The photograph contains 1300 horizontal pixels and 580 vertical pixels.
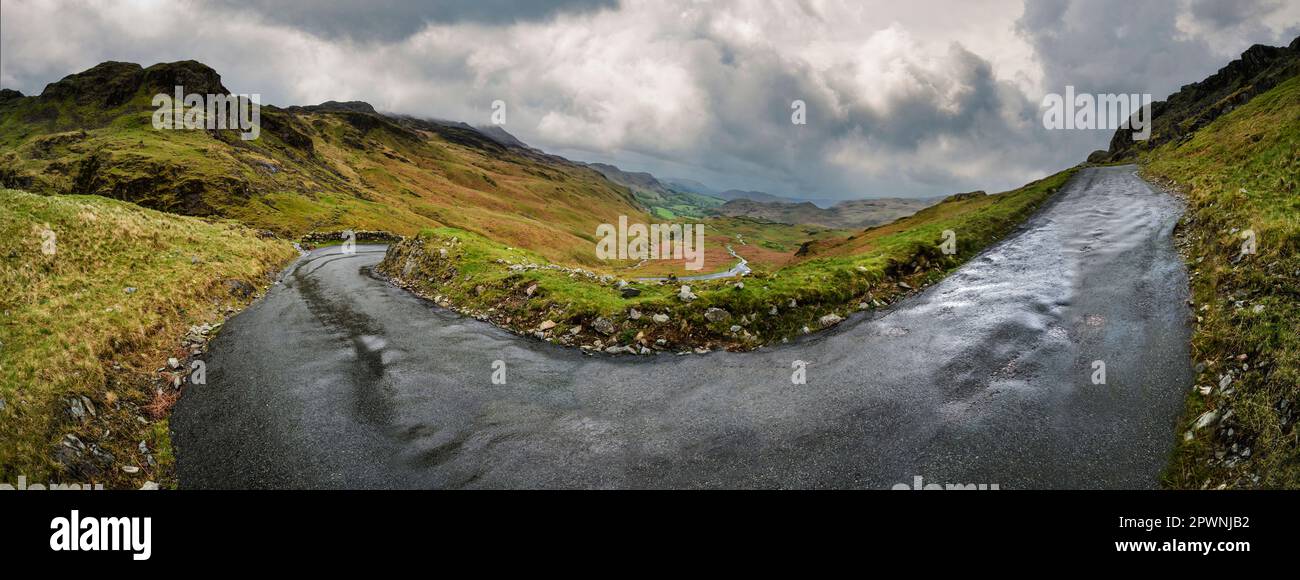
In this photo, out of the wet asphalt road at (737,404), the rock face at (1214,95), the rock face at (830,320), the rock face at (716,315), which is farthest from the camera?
the rock face at (1214,95)

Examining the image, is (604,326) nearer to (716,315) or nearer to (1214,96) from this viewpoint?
(716,315)

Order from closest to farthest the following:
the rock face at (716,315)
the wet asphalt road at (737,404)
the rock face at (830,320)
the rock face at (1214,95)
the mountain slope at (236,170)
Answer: the wet asphalt road at (737,404), the rock face at (716,315), the rock face at (830,320), the mountain slope at (236,170), the rock face at (1214,95)

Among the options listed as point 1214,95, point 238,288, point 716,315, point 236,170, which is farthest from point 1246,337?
point 1214,95

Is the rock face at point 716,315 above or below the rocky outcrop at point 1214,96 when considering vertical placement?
below

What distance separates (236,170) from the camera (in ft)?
249

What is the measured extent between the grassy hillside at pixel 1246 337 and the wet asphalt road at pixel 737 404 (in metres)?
0.49

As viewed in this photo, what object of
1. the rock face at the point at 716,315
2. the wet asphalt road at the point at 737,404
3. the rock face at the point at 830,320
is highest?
the rock face at the point at 716,315

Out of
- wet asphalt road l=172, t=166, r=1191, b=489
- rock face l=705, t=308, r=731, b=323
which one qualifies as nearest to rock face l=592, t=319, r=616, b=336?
wet asphalt road l=172, t=166, r=1191, b=489

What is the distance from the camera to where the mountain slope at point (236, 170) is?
66375mm

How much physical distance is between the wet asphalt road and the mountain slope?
6306cm

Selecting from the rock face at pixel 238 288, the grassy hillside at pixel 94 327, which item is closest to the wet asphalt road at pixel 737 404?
the grassy hillside at pixel 94 327

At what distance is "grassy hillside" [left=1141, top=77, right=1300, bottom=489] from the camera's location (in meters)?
7.21

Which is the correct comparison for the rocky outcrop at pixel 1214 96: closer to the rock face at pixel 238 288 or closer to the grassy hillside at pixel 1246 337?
the grassy hillside at pixel 1246 337
